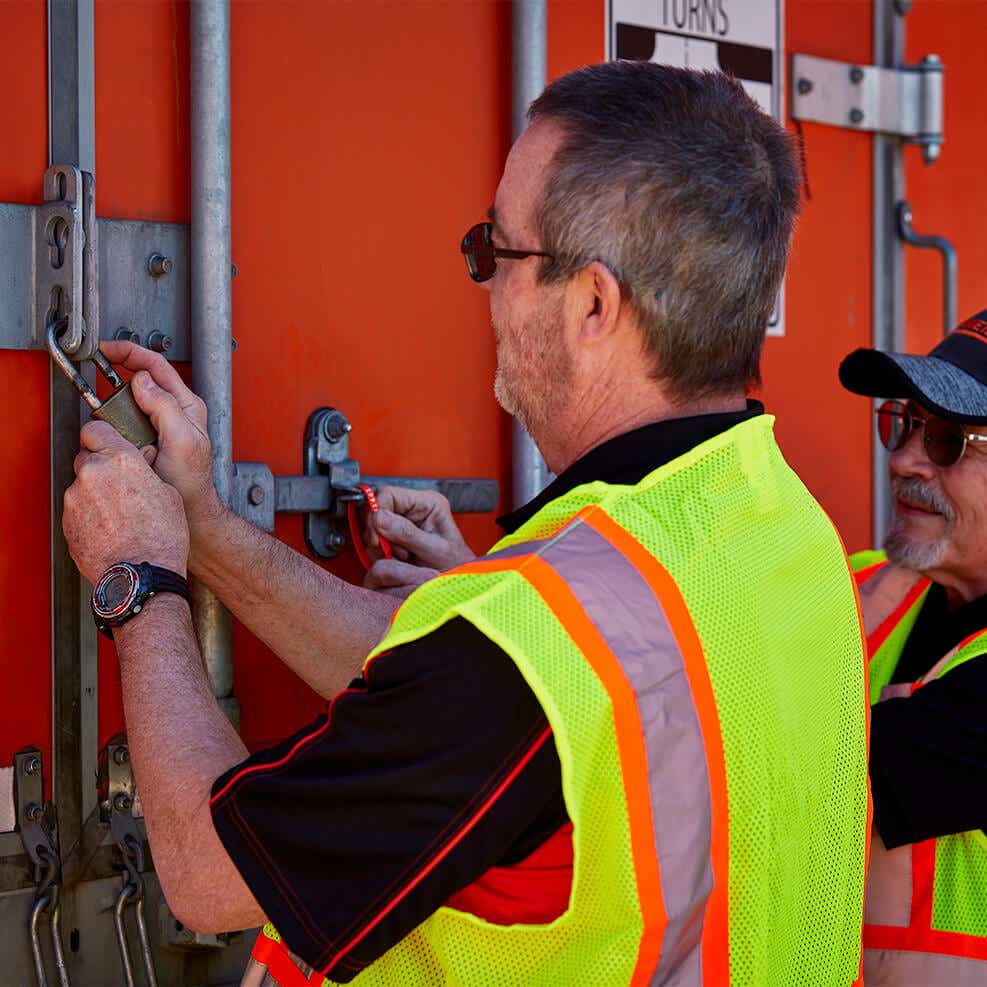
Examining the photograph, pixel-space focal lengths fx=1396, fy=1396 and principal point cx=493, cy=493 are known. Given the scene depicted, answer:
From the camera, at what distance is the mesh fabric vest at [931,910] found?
6.31 feet

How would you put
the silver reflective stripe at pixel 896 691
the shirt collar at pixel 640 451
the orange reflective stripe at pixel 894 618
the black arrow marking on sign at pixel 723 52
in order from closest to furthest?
the shirt collar at pixel 640 451 < the silver reflective stripe at pixel 896 691 < the black arrow marking on sign at pixel 723 52 < the orange reflective stripe at pixel 894 618

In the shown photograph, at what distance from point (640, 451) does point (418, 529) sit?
59 cm

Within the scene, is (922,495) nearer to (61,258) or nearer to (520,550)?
(520,550)

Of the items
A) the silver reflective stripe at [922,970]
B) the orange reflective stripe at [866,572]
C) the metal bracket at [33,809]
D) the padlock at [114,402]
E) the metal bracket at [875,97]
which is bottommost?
the silver reflective stripe at [922,970]

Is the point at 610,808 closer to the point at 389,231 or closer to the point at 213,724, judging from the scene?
the point at 213,724

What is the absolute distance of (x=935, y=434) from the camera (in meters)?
2.21

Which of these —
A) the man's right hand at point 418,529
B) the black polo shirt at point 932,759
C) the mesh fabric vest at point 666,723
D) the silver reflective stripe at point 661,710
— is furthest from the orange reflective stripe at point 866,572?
the silver reflective stripe at point 661,710

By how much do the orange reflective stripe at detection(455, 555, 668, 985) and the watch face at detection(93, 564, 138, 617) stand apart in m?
0.43

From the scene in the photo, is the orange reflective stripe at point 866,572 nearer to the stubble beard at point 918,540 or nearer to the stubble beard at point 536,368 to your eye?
the stubble beard at point 918,540

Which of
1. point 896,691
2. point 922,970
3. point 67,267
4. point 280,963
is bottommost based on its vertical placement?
point 922,970

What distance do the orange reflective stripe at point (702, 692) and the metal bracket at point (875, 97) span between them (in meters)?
1.36

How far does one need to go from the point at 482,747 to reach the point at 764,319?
60 centimetres

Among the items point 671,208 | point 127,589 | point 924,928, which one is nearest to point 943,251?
point 924,928

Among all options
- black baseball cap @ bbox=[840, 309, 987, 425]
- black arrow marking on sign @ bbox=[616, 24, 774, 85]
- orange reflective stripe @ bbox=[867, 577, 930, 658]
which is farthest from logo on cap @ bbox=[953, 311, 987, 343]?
black arrow marking on sign @ bbox=[616, 24, 774, 85]
